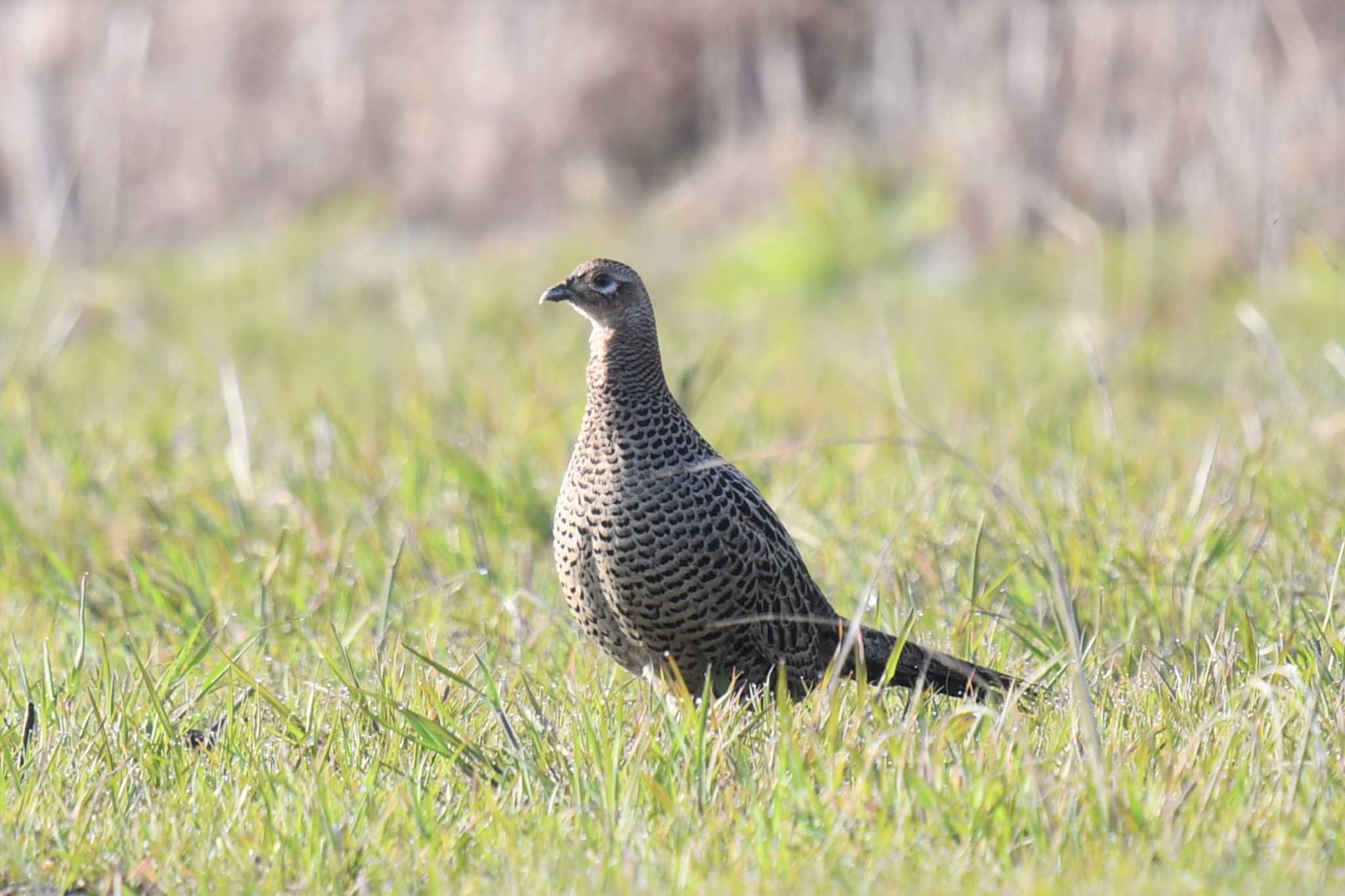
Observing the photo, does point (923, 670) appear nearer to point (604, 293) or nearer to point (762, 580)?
point (762, 580)

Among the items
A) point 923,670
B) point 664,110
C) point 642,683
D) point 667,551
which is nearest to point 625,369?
point 667,551

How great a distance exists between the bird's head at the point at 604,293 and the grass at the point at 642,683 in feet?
1.89

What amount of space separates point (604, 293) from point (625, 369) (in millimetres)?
176

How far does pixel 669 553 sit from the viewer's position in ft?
10.5

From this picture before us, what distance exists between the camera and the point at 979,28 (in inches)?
426

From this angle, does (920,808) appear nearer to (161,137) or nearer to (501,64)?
(501,64)

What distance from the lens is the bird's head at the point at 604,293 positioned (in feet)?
11.4

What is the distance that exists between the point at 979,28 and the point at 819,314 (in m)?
2.64

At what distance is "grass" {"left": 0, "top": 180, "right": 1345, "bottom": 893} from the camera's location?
250 centimetres

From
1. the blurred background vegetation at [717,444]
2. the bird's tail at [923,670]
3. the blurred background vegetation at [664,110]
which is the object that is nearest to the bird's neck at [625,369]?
the blurred background vegetation at [717,444]

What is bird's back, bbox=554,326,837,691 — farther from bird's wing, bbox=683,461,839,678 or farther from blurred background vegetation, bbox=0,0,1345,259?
blurred background vegetation, bbox=0,0,1345,259

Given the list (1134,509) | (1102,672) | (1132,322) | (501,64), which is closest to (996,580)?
(1102,672)

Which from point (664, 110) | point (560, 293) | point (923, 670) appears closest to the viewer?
point (923, 670)

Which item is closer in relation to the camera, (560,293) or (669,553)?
(669,553)
